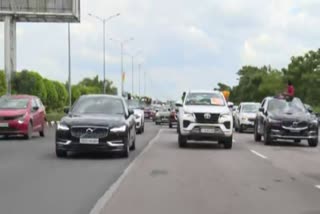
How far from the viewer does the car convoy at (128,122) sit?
16.5m

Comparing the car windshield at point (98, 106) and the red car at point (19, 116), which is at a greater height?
the car windshield at point (98, 106)

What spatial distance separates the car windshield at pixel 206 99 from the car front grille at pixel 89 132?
637 centimetres

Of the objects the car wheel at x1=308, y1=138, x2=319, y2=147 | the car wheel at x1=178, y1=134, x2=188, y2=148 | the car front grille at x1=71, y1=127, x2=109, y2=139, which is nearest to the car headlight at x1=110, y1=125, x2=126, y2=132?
the car front grille at x1=71, y1=127, x2=109, y2=139

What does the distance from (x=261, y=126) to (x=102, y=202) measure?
16135mm

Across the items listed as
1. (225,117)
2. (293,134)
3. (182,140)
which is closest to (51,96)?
(293,134)

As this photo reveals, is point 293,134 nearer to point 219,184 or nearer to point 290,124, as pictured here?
Answer: point 290,124

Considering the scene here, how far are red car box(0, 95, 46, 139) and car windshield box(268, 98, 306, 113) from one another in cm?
890

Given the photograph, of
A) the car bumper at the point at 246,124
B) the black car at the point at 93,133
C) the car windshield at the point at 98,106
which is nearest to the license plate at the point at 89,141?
the black car at the point at 93,133

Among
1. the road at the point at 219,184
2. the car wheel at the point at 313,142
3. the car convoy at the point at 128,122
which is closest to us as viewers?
the road at the point at 219,184

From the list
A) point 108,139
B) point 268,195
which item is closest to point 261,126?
point 108,139

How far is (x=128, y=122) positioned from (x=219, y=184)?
572cm

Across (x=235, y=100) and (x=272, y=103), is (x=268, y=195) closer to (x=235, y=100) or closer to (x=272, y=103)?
(x=272, y=103)

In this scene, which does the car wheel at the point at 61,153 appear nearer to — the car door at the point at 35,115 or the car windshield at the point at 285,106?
the car door at the point at 35,115

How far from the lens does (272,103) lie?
25.3 m
